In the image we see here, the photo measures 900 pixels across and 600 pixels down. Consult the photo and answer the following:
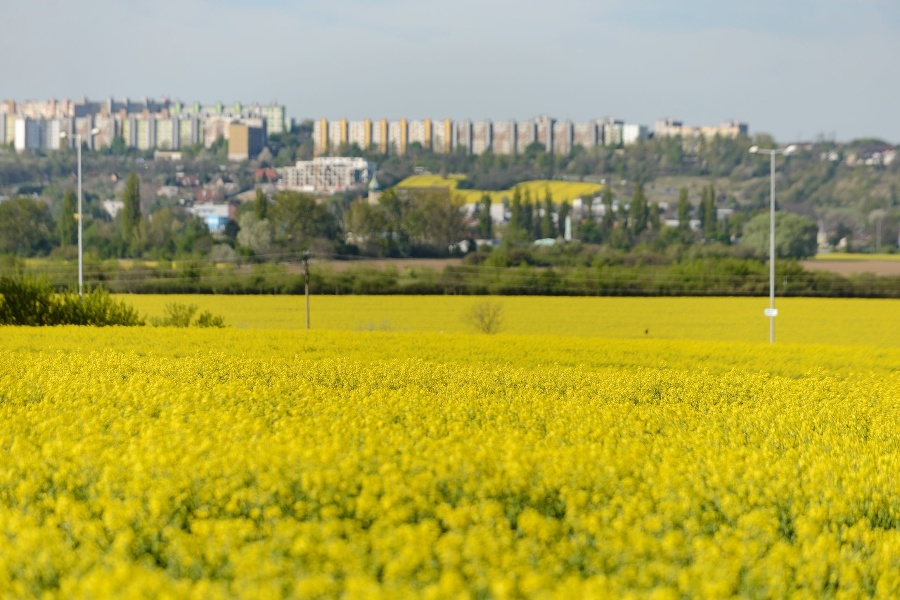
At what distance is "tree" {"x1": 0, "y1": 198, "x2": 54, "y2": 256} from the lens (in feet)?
324

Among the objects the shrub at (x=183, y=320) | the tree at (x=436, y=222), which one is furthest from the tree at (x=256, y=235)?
the shrub at (x=183, y=320)

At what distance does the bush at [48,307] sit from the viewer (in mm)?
24938

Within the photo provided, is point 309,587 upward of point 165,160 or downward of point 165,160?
downward

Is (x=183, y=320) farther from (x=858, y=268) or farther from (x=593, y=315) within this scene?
(x=858, y=268)

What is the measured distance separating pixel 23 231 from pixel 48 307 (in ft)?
258

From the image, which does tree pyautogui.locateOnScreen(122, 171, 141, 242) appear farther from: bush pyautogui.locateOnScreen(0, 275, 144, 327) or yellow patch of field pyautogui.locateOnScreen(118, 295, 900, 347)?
bush pyautogui.locateOnScreen(0, 275, 144, 327)

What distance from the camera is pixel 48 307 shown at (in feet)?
83.7

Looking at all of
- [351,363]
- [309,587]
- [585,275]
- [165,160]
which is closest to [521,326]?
[585,275]

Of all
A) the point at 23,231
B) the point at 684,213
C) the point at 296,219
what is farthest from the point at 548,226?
the point at 23,231

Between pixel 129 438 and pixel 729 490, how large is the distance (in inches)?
152

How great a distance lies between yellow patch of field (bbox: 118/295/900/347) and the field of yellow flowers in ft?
86.7

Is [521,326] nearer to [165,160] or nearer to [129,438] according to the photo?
[129,438]

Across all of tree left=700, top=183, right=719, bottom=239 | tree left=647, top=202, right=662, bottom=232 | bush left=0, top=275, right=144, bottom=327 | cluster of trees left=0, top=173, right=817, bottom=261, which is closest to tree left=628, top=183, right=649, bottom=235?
tree left=647, top=202, right=662, bottom=232

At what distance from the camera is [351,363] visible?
14117 mm
